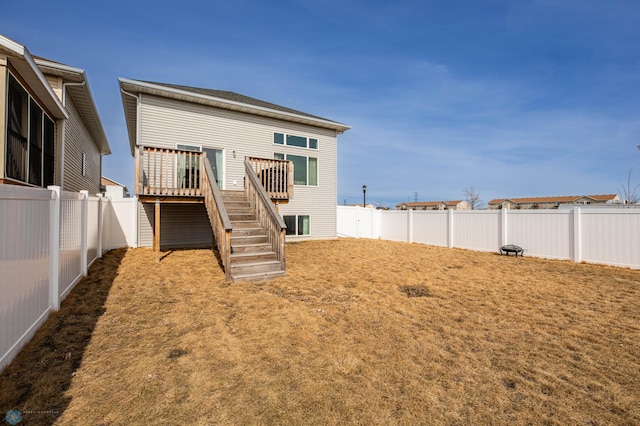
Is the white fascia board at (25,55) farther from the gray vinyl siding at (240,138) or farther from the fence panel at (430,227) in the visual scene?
the fence panel at (430,227)

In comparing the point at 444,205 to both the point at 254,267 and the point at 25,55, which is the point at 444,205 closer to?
the point at 254,267

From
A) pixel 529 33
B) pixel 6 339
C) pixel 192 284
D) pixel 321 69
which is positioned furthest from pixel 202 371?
pixel 321 69

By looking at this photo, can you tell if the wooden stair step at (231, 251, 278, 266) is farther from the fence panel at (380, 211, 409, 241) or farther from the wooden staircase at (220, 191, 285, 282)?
the fence panel at (380, 211, 409, 241)

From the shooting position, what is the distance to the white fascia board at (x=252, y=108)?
30.0ft

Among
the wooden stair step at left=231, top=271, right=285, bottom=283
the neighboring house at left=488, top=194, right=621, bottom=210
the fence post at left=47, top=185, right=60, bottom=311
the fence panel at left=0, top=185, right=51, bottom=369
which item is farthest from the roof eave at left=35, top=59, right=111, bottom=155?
the neighboring house at left=488, top=194, right=621, bottom=210

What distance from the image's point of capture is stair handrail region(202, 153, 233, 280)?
5.82 metres

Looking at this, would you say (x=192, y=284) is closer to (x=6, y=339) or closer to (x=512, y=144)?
(x=6, y=339)

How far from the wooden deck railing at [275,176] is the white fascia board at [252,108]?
10.1ft

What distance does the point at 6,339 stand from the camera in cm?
248

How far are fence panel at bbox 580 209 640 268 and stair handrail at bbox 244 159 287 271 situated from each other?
9.32 m

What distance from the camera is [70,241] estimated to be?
15.3 feet

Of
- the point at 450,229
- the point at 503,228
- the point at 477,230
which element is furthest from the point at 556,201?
the point at 503,228

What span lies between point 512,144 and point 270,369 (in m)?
38.7

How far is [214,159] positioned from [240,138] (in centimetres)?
137
